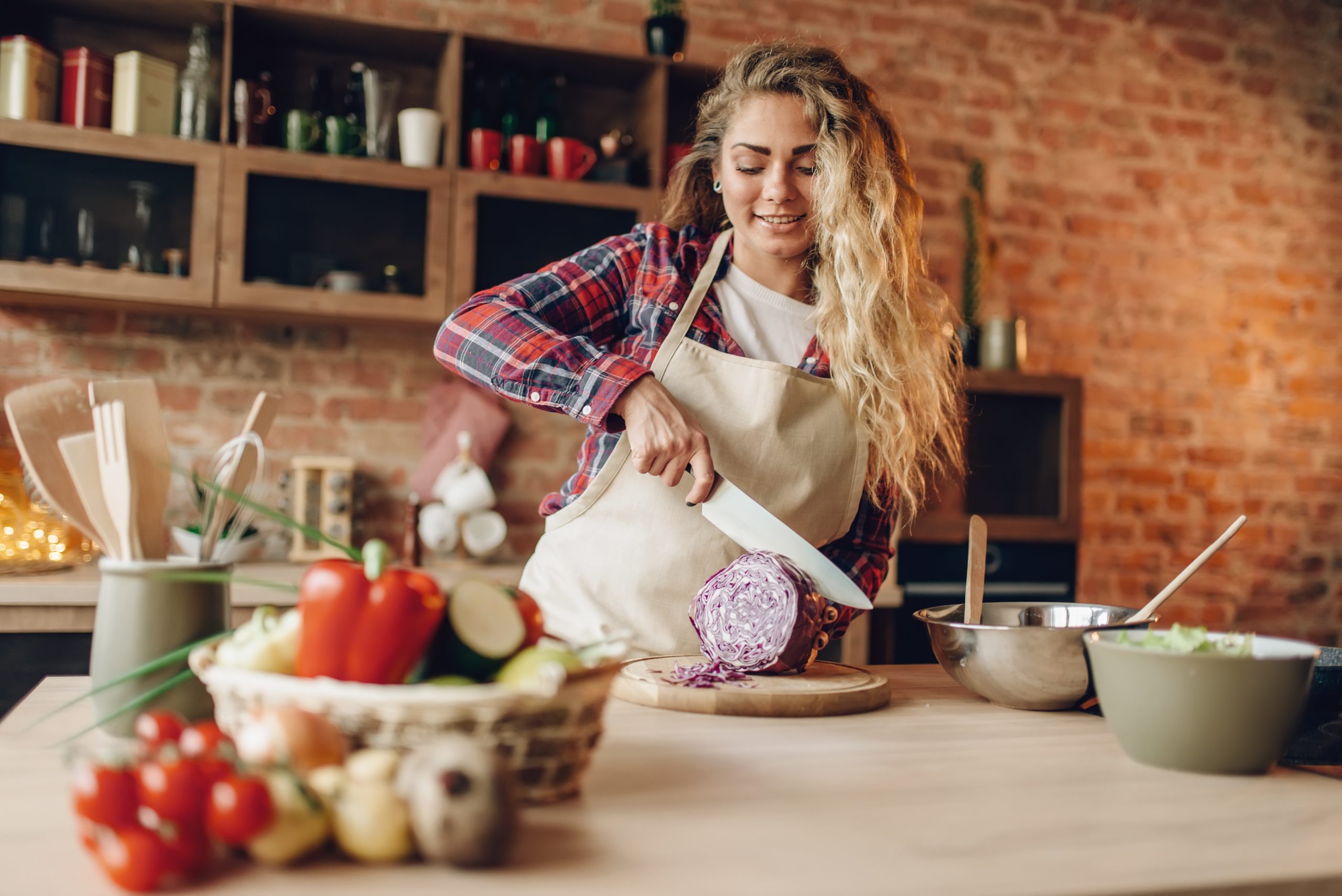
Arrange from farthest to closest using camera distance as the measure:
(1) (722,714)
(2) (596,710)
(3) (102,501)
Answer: (1) (722,714) < (3) (102,501) < (2) (596,710)

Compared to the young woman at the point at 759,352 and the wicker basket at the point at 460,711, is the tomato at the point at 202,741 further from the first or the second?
the young woman at the point at 759,352

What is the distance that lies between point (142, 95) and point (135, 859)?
2.44m

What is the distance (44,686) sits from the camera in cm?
118

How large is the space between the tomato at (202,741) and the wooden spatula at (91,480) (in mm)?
306

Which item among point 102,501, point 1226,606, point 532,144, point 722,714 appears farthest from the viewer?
point 1226,606

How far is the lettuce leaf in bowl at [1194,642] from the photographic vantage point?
3.14 ft

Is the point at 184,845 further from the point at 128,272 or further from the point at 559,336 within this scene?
the point at 128,272

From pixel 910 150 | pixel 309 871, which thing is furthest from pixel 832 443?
pixel 910 150

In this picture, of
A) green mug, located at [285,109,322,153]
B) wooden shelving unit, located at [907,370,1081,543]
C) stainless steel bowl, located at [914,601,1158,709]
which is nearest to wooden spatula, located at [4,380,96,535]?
stainless steel bowl, located at [914,601,1158,709]

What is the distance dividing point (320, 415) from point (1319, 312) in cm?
352

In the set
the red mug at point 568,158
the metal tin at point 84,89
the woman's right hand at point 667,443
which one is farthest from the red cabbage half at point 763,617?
the metal tin at point 84,89

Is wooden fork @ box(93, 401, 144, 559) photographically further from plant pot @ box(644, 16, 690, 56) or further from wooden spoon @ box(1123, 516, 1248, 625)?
plant pot @ box(644, 16, 690, 56)

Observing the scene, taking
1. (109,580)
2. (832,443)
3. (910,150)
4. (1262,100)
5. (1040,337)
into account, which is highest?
(1262,100)

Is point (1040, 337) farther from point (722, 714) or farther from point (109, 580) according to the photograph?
point (109, 580)
